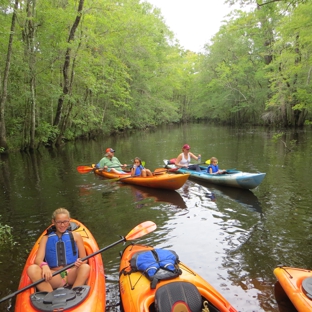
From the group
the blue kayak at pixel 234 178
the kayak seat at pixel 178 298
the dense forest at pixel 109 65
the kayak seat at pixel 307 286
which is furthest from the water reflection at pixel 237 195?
the dense forest at pixel 109 65

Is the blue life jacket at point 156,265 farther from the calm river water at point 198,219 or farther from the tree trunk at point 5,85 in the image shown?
the tree trunk at point 5,85

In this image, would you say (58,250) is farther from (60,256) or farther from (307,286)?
(307,286)

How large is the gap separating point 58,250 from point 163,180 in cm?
486

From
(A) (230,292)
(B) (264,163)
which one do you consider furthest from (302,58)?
(A) (230,292)

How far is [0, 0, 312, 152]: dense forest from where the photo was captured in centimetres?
1341

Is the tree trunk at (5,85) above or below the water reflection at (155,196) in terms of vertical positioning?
above

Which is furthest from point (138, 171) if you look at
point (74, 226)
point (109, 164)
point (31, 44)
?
point (31, 44)

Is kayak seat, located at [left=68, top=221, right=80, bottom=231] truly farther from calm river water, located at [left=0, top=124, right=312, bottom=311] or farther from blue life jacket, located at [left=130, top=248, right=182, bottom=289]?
blue life jacket, located at [left=130, top=248, right=182, bottom=289]

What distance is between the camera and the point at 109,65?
2258cm

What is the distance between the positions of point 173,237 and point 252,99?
2958cm

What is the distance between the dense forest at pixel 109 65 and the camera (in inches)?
528

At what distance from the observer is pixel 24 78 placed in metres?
14.7

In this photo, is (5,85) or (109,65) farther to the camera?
(109,65)

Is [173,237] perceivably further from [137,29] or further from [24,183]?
[137,29]
